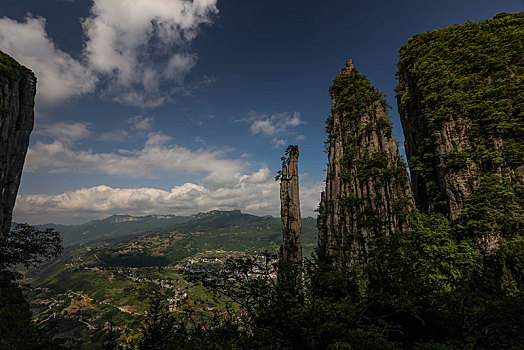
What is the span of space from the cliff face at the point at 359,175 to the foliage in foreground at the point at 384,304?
148 inches

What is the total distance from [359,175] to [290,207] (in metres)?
13.2

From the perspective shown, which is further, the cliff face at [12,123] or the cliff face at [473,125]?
the cliff face at [12,123]

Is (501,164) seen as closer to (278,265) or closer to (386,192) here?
(386,192)

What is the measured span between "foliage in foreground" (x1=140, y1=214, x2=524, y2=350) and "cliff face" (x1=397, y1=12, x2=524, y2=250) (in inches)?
113

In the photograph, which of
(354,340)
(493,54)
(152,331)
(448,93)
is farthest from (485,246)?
(152,331)

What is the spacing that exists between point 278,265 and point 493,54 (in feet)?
109

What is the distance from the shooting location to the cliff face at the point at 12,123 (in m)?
35.9

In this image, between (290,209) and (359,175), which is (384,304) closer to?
(290,209)

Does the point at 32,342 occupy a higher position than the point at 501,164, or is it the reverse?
the point at 501,164

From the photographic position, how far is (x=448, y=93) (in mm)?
23453

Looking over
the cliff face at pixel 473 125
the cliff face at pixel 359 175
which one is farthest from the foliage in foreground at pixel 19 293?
the cliff face at pixel 473 125

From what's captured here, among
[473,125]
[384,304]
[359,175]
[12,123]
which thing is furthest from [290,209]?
[12,123]

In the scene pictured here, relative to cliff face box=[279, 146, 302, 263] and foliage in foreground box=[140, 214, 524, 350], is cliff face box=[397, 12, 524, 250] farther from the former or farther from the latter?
cliff face box=[279, 146, 302, 263]

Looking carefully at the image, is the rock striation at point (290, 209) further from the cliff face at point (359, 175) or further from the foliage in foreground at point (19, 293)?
the foliage in foreground at point (19, 293)
